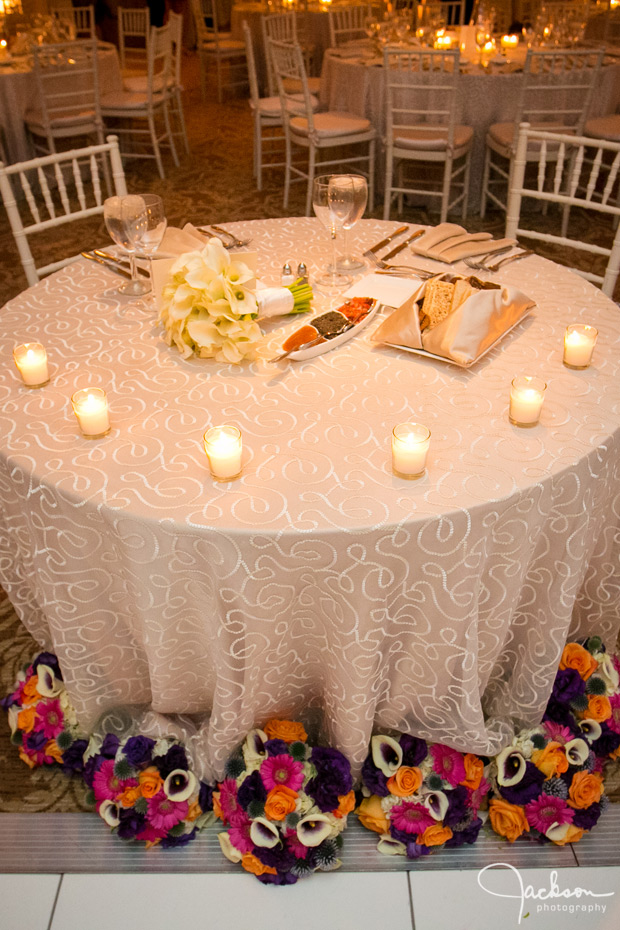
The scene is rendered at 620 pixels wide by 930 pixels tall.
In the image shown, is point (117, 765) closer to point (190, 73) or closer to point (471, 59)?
point (471, 59)

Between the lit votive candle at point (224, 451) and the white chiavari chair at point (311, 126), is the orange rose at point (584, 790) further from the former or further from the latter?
the white chiavari chair at point (311, 126)

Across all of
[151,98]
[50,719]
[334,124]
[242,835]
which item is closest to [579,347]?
[242,835]

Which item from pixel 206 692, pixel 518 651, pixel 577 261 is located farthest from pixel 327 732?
pixel 577 261

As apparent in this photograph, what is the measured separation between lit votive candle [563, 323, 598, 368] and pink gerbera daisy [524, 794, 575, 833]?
0.87 meters

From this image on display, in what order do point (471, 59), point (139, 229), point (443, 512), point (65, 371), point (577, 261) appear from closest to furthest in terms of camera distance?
1. point (443, 512)
2. point (65, 371)
3. point (139, 229)
4. point (577, 261)
5. point (471, 59)

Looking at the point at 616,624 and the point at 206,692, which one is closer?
the point at 206,692

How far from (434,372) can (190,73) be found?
801 cm

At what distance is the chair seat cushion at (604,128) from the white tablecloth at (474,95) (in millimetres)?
127

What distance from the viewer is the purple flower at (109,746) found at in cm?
155

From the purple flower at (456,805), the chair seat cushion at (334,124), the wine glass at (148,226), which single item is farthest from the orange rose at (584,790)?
the chair seat cushion at (334,124)

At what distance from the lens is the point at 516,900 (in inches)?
55.6

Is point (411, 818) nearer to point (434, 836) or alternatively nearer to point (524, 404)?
point (434, 836)

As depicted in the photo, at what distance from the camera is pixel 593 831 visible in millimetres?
1521

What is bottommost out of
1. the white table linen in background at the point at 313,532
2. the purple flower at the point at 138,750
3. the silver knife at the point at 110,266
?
the purple flower at the point at 138,750
